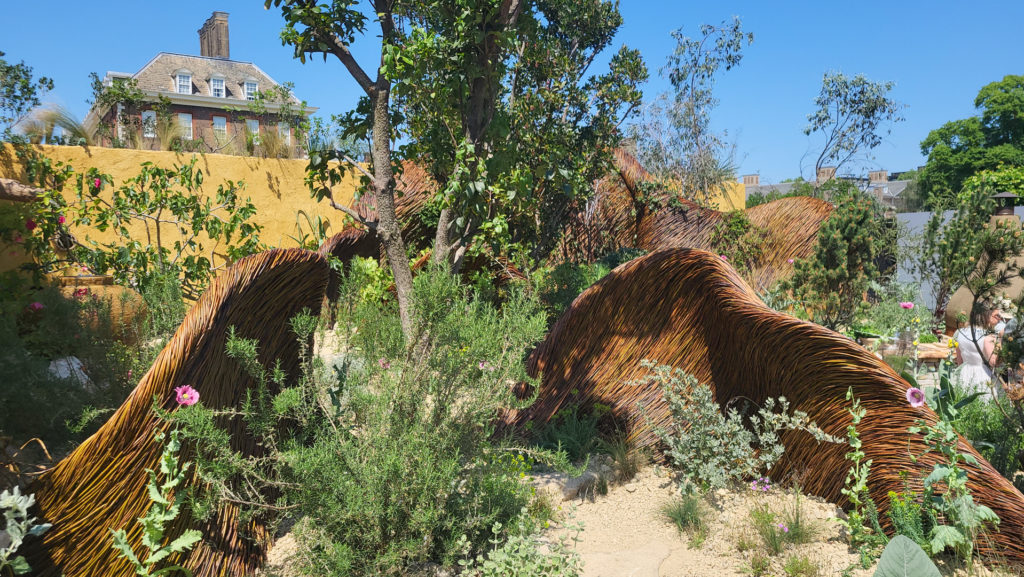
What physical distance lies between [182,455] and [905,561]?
2276 mm

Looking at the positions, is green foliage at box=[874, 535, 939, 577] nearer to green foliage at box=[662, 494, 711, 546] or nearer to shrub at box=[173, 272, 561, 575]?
green foliage at box=[662, 494, 711, 546]

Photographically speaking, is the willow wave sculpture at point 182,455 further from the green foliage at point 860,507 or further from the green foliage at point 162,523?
the green foliage at point 860,507

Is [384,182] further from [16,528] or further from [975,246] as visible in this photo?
[975,246]

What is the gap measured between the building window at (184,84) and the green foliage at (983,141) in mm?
37066

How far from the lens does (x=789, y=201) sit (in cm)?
841

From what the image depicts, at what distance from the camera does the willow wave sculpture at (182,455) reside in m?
1.73

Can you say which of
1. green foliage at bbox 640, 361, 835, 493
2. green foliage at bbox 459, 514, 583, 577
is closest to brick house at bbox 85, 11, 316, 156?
green foliage at bbox 640, 361, 835, 493

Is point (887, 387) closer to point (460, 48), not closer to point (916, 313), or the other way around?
point (460, 48)

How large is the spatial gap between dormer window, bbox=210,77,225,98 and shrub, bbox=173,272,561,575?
1137 inches

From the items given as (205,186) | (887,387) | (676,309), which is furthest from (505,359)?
(205,186)

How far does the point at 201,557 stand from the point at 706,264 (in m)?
2.46

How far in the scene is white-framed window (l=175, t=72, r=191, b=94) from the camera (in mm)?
26844

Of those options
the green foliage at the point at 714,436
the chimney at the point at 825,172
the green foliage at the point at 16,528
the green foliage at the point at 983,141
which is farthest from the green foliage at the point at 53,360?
the green foliage at the point at 983,141

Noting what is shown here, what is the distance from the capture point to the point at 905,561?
77.9 inches
